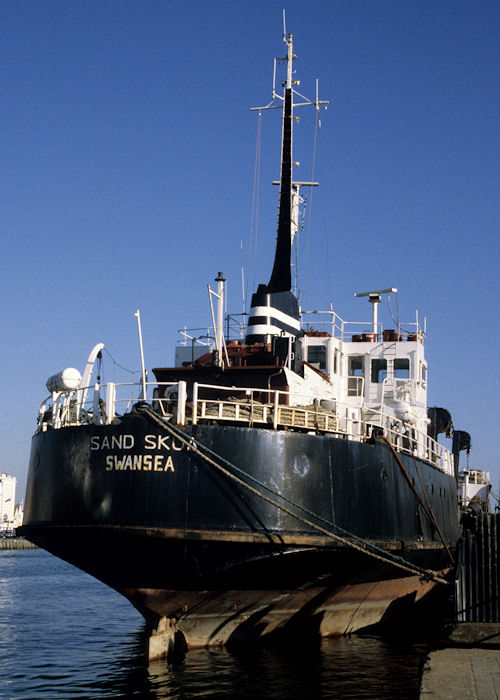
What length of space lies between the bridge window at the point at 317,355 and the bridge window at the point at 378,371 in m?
2.41

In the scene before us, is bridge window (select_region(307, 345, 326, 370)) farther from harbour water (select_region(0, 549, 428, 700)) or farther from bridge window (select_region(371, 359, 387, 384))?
harbour water (select_region(0, 549, 428, 700))

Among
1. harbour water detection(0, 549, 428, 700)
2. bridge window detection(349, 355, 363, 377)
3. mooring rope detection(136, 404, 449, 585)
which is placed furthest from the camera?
bridge window detection(349, 355, 363, 377)

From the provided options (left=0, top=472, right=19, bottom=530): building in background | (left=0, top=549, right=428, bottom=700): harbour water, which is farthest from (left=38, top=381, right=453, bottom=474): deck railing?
(left=0, top=472, right=19, bottom=530): building in background

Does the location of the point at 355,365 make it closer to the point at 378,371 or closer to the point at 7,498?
the point at 378,371

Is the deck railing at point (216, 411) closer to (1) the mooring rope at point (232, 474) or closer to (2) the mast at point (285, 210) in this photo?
(1) the mooring rope at point (232, 474)

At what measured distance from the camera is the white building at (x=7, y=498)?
13875 cm

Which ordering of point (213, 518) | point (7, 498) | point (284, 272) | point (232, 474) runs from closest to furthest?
point (213, 518), point (232, 474), point (284, 272), point (7, 498)

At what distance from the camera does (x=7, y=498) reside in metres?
141

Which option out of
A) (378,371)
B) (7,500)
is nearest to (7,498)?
(7,500)

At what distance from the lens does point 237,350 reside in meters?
21.4

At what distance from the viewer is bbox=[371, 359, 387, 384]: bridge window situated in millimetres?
27453

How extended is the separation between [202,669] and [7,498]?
133042 mm

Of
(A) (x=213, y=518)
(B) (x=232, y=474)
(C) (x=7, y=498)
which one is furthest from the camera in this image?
(C) (x=7, y=498)

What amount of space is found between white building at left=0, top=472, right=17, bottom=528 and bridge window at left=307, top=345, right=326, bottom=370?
120486mm
